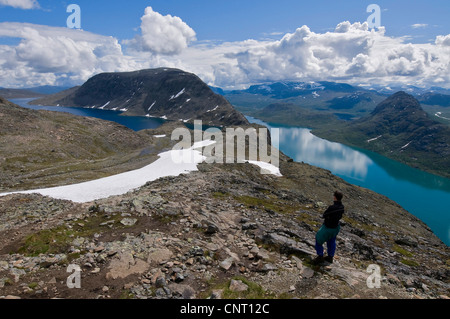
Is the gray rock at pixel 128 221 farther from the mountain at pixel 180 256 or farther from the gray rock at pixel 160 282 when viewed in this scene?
the gray rock at pixel 160 282

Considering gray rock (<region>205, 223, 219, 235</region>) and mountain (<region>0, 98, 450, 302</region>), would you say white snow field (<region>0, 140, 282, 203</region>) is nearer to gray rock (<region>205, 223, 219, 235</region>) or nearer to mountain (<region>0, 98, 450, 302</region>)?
mountain (<region>0, 98, 450, 302</region>)

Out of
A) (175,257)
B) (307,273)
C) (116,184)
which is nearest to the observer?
(307,273)

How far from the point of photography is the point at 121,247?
1454 centimetres

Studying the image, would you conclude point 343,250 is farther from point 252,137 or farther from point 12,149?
point 252,137

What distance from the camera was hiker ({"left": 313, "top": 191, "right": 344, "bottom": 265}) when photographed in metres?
12.7

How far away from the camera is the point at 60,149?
266 feet

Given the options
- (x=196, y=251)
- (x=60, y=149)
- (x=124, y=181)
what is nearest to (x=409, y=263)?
(x=196, y=251)

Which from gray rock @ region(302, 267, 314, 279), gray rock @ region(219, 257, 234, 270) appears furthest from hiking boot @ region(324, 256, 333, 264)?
gray rock @ region(219, 257, 234, 270)

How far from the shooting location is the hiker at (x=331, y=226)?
12688 mm

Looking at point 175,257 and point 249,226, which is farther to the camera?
point 249,226

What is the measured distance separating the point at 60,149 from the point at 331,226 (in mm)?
91286

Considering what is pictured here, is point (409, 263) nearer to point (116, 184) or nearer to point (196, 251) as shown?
point (196, 251)

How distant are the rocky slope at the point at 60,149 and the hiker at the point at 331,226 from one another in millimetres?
46749

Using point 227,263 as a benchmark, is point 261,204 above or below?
below
